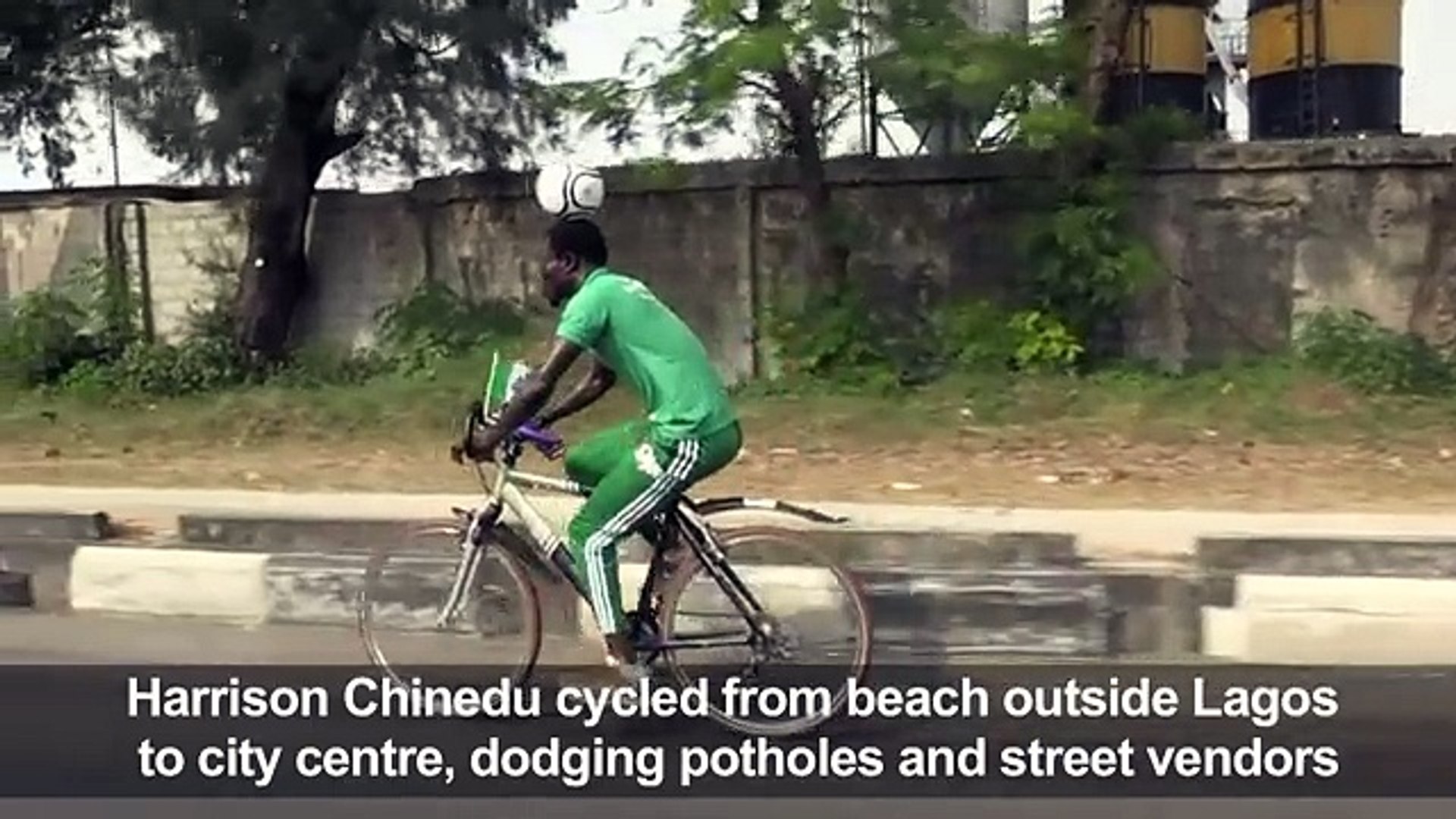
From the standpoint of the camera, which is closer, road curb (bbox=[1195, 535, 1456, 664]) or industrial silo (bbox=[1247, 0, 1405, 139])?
road curb (bbox=[1195, 535, 1456, 664])

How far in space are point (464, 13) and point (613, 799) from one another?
11.6 m

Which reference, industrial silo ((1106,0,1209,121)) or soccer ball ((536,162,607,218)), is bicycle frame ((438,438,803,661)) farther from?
industrial silo ((1106,0,1209,121))

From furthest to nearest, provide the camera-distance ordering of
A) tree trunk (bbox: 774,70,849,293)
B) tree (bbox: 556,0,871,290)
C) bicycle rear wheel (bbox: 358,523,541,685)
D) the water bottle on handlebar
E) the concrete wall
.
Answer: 1. tree trunk (bbox: 774,70,849,293)
2. the concrete wall
3. tree (bbox: 556,0,871,290)
4. bicycle rear wheel (bbox: 358,523,541,685)
5. the water bottle on handlebar

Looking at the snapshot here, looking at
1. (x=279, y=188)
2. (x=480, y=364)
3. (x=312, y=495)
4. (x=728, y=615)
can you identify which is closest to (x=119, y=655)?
(x=728, y=615)

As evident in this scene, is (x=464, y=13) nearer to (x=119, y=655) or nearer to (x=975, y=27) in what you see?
(x=975, y=27)

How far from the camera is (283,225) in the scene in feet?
56.1

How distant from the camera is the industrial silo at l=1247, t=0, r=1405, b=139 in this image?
18391 mm

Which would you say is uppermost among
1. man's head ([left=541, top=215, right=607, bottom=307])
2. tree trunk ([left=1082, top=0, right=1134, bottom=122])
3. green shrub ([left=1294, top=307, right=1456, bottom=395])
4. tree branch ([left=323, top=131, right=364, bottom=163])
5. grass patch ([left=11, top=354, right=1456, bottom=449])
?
tree trunk ([left=1082, top=0, right=1134, bottom=122])

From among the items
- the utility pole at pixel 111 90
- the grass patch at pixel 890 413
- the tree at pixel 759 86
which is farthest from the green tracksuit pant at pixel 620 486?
the utility pole at pixel 111 90

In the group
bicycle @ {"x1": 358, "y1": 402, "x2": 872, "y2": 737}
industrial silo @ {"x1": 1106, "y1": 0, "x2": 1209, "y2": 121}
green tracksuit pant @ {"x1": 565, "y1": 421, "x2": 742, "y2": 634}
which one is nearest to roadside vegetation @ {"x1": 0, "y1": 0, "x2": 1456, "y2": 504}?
industrial silo @ {"x1": 1106, "y1": 0, "x2": 1209, "y2": 121}

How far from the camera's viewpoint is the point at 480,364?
52.7ft

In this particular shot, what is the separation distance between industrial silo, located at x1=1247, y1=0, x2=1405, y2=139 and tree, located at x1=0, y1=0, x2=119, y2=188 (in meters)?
11.4

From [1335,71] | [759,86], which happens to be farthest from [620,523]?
[1335,71]

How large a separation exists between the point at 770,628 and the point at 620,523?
61 centimetres
